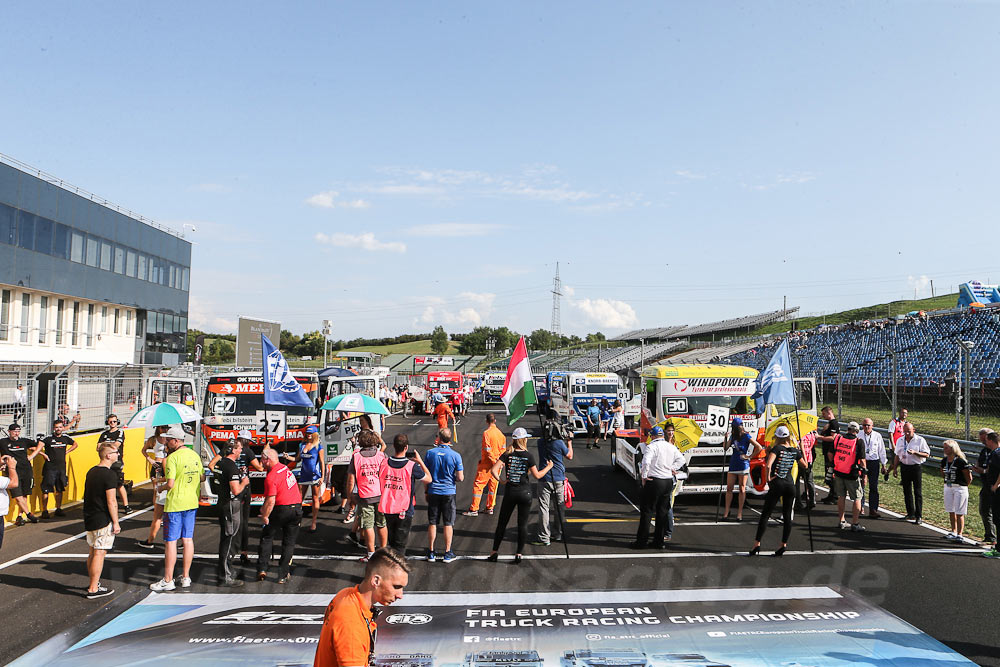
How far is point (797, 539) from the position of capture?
381 inches

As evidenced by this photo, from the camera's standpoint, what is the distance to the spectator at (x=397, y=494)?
798 centimetres

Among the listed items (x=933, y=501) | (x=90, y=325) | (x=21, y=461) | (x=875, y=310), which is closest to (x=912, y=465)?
(x=933, y=501)

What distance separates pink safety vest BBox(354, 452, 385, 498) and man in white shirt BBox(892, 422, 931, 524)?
344 inches

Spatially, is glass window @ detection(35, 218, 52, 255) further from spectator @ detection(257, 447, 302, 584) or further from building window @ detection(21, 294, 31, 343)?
spectator @ detection(257, 447, 302, 584)

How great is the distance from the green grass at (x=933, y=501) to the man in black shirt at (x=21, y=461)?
14.2 meters

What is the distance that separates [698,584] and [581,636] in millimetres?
2316

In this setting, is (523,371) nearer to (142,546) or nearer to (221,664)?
(221,664)

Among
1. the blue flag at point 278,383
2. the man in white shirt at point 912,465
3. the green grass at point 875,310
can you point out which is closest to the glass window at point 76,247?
the blue flag at point 278,383

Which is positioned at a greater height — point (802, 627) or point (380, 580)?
point (380, 580)

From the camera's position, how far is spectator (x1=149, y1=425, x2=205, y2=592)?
736 centimetres

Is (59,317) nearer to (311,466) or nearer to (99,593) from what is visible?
(311,466)

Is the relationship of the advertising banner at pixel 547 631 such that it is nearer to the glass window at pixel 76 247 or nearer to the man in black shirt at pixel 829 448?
the man in black shirt at pixel 829 448

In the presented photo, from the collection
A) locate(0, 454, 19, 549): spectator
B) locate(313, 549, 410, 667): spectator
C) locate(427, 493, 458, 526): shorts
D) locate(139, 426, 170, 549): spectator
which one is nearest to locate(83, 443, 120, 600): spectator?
locate(139, 426, 170, 549): spectator

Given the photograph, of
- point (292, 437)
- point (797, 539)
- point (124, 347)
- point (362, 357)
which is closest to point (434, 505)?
point (292, 437)
